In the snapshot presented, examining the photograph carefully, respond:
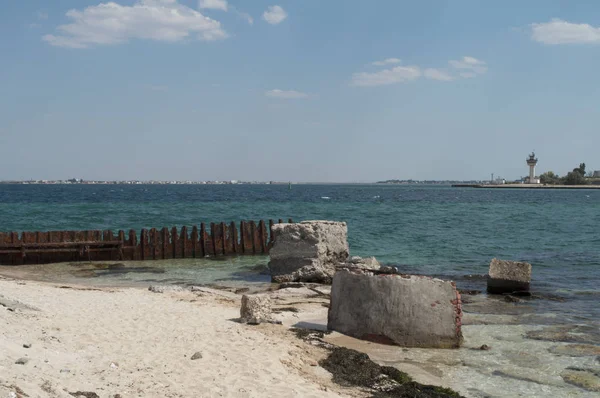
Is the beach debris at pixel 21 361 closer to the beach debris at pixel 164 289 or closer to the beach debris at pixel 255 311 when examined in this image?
the beach debris at pixel 255 311

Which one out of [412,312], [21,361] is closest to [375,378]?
[412,312]

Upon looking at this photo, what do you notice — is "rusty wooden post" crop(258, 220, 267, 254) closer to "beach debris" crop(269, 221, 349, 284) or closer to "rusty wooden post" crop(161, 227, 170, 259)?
"rusty wooden post" crop(161, 227, 170, 259)

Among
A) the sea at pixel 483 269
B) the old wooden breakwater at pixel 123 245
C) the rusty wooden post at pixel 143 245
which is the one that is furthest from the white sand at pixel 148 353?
the rusty wooden post at pixel 143 245

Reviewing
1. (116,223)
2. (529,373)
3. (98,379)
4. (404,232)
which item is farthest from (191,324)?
(116,223)

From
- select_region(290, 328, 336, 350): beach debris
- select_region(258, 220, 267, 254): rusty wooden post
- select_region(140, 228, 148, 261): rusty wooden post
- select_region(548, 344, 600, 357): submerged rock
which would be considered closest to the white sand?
select_region(290, 328, 336, 350): beach debris

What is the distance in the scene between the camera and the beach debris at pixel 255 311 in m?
9.53

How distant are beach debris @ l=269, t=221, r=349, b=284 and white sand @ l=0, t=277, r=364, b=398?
161 inches

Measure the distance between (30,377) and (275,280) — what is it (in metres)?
9.76

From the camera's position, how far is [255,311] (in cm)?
955

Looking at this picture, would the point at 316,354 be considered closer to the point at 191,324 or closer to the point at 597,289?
the point at 191,324

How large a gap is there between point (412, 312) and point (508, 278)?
6245 mm

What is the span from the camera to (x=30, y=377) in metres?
5.55

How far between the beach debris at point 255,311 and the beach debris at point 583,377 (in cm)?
454

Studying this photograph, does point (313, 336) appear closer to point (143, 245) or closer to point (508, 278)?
point (508, 278)
